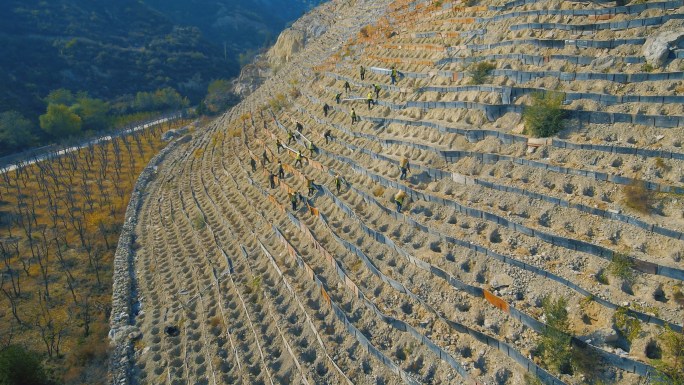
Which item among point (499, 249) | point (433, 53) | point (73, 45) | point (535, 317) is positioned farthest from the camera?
point (73, 45)

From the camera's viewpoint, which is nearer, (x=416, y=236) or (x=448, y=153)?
(x=416, y=236)

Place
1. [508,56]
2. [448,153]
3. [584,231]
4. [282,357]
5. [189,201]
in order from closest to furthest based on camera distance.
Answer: [584,231] < [282,357] < [448,153] < [508,56] < [189,201]

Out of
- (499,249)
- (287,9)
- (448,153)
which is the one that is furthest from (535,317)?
(287,9)

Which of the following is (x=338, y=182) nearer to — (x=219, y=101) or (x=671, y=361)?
(x=671, y=361)

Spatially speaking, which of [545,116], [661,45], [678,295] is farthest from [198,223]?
[661,45]

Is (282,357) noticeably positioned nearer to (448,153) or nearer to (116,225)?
(448,153)

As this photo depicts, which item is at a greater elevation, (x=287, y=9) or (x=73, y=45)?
(x=287, y=9)

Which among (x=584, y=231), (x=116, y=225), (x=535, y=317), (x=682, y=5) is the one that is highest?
(x=682, y=5)
